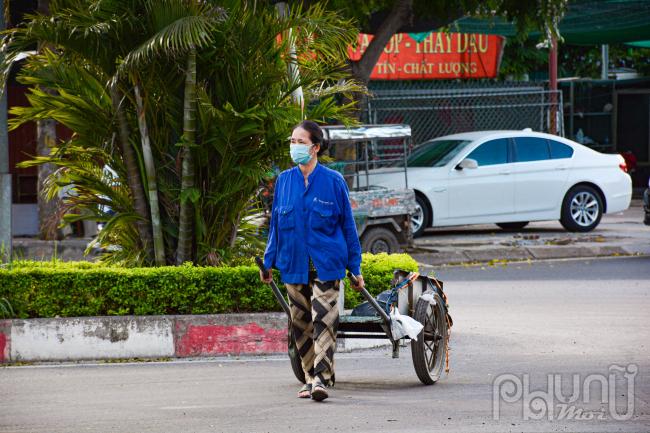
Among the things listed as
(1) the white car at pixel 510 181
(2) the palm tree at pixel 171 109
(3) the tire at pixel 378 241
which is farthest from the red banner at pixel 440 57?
(2) the palm tree at pixel 171 109

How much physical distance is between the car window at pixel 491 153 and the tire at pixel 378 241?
366 centimetres

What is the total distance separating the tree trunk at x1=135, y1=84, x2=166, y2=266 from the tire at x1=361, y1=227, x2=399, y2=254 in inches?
208

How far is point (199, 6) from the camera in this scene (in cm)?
931

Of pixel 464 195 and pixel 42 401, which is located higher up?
pixel 464 195

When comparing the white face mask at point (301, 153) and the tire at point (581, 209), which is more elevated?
the white face mask at point (301, 153)

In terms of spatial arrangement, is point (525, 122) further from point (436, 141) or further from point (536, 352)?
point (536, 352)

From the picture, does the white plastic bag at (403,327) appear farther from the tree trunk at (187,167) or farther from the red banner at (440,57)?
the red banner at (440,57)

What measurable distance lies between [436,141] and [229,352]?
10518 mm

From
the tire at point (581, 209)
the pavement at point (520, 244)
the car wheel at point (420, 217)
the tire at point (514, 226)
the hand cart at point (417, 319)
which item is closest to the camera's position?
the hand cart at point (417, 319)

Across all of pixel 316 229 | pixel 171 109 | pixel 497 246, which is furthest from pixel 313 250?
pixel 497 246

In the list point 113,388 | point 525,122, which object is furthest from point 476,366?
point 525,122

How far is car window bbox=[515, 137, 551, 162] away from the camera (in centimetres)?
1858

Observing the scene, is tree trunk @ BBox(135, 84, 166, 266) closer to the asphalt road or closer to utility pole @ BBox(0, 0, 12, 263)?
the asphalt road

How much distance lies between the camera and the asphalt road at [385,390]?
6.68m
